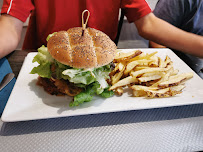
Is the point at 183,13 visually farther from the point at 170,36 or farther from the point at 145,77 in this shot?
the point at 145,77

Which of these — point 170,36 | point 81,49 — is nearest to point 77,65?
point 81,49

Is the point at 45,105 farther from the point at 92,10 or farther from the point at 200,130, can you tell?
the point at 92,10

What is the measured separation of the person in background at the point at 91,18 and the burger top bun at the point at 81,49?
773 millimetres

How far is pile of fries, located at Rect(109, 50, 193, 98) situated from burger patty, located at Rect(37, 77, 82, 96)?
0.91ft

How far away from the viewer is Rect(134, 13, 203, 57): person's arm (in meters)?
1.85

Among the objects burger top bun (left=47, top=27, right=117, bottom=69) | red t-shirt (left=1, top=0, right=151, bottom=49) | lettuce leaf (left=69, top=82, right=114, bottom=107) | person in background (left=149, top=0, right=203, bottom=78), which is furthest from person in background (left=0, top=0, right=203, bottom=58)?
lettuce leaf (left=69, top=82, right=114, bottom=107)

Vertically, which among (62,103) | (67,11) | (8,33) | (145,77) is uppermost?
(67,11)

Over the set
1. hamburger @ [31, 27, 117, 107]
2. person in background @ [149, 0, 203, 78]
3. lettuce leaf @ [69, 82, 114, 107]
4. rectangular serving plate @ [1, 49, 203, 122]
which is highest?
person in background @ [149, 0, 203, 78]

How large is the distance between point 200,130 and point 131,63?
0.67 metres

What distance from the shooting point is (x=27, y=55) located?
168cm

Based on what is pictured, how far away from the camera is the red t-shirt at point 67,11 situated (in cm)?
186

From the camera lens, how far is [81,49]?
3.82ft

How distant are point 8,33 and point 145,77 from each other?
1459mm

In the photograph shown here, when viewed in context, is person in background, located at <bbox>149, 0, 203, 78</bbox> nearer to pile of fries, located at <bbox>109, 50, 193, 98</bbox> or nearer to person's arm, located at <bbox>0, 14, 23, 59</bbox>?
pile of fries, located at <bbox>109, 50, 193, 98</bbox>
